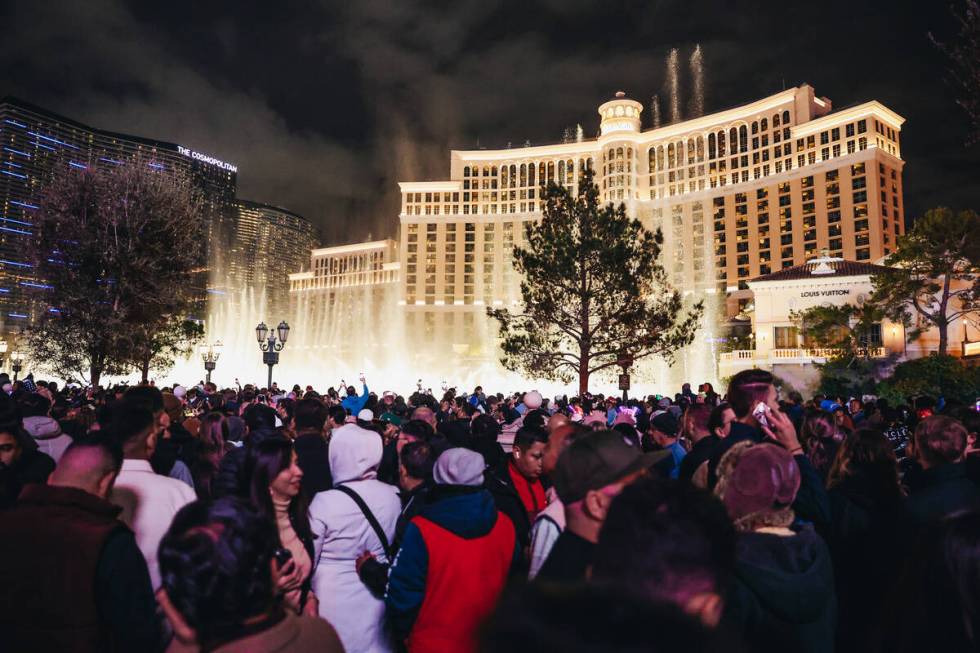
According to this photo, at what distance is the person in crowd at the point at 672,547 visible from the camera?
166 centimetres

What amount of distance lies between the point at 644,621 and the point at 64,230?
26995mm

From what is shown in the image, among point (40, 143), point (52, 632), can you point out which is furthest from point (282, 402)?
point (40, 143)

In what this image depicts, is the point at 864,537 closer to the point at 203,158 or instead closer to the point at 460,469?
the point at 460,469

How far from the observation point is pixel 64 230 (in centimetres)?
2247

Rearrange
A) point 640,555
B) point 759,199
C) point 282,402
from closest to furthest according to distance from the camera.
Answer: point 640,555, point 282,402, point 759,199

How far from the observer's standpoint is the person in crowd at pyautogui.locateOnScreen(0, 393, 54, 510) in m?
4.52

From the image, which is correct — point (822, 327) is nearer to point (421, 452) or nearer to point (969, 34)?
point (969, 34)

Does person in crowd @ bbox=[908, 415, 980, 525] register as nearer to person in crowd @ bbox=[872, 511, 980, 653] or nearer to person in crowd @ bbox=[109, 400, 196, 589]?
person in crowd @ bbox=[872, 511, 980, 653]

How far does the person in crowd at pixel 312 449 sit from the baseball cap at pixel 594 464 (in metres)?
3.10

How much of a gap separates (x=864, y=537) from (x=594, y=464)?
92.9 inches

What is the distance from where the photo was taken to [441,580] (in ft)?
10.5

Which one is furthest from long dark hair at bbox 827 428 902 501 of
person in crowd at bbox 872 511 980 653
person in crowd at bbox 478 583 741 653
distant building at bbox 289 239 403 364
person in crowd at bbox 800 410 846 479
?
distant building at bbox 289 239 403 364

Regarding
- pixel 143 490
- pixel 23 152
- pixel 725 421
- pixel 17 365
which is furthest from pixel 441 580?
pixel 23 152

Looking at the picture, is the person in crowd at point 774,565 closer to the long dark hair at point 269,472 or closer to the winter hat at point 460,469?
the winter hat at point 460,469
